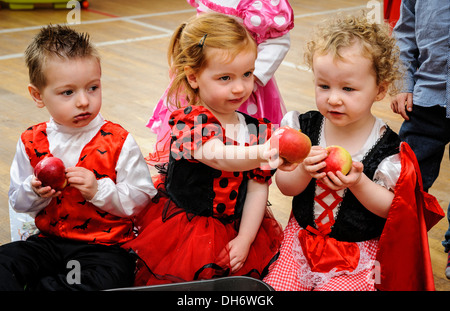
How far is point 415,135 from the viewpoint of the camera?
212cm

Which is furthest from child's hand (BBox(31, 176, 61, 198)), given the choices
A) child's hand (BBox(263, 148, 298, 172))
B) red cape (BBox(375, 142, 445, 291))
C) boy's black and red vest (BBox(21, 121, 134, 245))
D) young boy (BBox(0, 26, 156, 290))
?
red cape (BBox(375, 142, 445, 291))

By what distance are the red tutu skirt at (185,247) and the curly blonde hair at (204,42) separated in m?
0.37

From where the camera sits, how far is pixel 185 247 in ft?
5.41

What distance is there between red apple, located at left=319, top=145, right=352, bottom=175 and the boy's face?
0.72 m

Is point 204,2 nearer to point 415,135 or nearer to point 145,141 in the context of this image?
point 415,135

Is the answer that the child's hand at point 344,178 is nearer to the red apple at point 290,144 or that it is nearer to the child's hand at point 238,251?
the red apple at point 290,144

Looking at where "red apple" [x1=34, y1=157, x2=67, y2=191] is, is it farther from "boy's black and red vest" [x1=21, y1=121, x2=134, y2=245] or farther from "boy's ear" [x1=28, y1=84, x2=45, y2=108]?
"boy's ear" [x1=28, y1=84, x2=45, y2=108]

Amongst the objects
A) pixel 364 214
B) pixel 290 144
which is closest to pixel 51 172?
pixel 290 144

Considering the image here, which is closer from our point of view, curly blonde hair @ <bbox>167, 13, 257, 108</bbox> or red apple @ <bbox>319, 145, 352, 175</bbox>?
red apple @ <bbox>319, 145, 352, 175</bbox>

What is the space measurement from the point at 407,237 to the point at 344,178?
0.29 m

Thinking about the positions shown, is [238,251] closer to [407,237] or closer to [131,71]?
[407,237]

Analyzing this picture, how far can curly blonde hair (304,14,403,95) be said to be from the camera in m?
1.59
